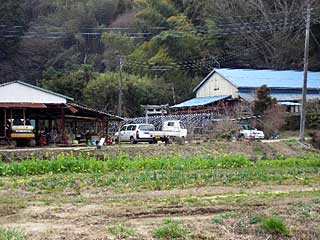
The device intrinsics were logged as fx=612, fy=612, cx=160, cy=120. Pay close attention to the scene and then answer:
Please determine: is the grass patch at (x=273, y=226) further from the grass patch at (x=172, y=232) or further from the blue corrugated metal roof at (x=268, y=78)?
the blue corrugated metal roof at (x=268, y=78)

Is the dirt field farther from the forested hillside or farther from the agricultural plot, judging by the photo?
the forested hillside

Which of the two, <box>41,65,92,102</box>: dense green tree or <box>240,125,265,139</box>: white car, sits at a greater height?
<box>41,65,92,102</box>: dense green tree

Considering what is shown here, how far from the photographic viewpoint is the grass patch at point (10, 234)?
25.9ft

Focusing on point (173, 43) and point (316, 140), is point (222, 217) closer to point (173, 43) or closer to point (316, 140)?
point (316, 140)

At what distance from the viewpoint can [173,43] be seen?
63.0m

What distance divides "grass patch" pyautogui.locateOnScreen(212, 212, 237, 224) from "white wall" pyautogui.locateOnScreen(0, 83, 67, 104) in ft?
80.2

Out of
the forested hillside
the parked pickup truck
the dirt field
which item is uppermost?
the forested hillside

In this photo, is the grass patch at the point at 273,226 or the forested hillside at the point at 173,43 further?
the forested hillside at the point at 173,43

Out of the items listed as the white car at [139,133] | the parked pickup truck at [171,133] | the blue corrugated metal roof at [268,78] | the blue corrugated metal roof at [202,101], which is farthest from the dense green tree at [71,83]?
the parked pickup truck at [171,133]

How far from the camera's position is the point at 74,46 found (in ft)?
235

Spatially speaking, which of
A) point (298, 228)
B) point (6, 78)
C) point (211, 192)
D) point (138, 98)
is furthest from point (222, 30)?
point (298, 228)

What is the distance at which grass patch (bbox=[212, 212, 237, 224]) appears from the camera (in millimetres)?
9604

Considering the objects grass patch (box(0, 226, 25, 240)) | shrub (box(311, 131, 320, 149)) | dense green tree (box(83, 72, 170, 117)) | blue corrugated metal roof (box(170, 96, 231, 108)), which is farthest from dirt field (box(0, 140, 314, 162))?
dense green tree (box(83, 72, 170, 117))

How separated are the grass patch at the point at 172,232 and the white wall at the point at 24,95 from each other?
25584mm
